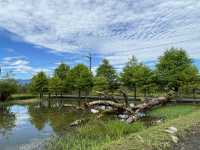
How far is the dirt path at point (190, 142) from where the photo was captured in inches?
223

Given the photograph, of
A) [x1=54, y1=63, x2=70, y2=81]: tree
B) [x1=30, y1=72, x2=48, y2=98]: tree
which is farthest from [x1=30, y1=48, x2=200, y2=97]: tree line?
[x1=54, y1=63, x2=70, y2=81]: tree

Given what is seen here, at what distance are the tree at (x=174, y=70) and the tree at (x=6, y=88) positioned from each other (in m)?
20.2

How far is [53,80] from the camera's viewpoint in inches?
1485

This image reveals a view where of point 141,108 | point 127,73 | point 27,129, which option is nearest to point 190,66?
point 127,73

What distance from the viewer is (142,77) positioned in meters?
27.0

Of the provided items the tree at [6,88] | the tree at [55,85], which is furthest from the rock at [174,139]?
the tree at [6,88]

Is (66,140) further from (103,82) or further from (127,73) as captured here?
(103,82)

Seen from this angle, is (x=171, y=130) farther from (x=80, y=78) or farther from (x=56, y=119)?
(x=80, y=78)

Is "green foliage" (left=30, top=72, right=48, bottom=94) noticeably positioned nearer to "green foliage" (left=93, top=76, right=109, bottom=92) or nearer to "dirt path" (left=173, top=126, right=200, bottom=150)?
"green foliage" (left=93, top=76, right=109, bottom=92)

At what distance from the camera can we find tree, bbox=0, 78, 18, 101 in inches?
1427

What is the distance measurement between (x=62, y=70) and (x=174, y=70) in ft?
68.9

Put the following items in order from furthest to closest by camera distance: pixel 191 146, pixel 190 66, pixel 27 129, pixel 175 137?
pixel 190 66, pixel 27 129, pixel 175 137, pixel 191 146

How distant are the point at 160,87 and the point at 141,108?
1462cm

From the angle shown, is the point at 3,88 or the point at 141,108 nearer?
the point at 141,108
